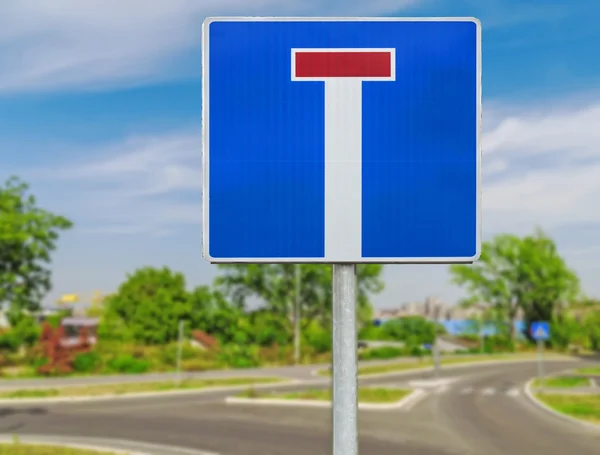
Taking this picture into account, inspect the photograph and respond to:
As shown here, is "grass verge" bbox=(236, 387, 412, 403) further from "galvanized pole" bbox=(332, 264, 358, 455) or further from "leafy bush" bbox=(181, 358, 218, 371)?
"galvanized pole" bbox=(332, 264, 358, 455)

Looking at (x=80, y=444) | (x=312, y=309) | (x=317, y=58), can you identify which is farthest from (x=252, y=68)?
(x=312, y=309)

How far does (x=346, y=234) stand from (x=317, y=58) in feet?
2.15

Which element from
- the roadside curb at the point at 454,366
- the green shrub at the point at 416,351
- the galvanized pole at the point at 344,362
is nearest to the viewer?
the galvanized pole at the point at 344,362

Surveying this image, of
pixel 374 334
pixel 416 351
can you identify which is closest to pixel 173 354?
pixel 416 351

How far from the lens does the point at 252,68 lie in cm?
264

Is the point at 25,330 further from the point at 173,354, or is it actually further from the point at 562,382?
the point at 562,382

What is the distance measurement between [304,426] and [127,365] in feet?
64.1

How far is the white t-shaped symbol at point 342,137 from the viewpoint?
2.60 metres

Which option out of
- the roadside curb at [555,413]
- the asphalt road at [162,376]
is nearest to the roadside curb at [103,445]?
the roadside curb at [555,413]

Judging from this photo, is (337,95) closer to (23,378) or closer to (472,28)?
(472,28)

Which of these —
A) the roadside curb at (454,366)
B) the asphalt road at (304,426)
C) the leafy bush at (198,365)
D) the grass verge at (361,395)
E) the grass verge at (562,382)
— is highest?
the asphalt road at (304,426)

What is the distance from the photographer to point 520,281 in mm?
66062

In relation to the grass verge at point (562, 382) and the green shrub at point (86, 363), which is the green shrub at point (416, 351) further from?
the green shrub at point (86, 363)

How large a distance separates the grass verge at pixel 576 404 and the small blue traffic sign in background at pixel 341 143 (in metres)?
20.2
